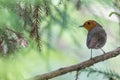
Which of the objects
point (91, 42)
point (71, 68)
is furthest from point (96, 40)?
point (71, 68)

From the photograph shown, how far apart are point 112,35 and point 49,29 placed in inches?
17.3

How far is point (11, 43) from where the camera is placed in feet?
1.91

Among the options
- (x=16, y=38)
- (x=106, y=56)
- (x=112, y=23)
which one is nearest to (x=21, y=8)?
(x=16, y=38)

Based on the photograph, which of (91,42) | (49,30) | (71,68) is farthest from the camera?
(49,30)

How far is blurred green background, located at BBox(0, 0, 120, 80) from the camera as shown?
0.48 m

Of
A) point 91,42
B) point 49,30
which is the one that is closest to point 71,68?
point 91,42

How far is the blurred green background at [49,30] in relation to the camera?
48 centimetres

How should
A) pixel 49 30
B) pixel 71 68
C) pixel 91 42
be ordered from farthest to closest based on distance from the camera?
pixel 49 30 < pixel 91 42 < pixel 71 68

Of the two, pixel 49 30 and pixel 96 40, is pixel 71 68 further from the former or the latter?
pixel 49 30

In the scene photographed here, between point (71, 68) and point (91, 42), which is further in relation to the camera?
point (91, 42)

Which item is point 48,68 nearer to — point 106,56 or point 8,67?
point 106,56

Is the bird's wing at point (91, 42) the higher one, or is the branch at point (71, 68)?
the bird's wing at point (91, 42)

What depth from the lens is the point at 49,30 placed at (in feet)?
2.77

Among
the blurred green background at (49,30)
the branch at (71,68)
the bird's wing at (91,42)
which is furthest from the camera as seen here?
the bird's wing at (91,42)
